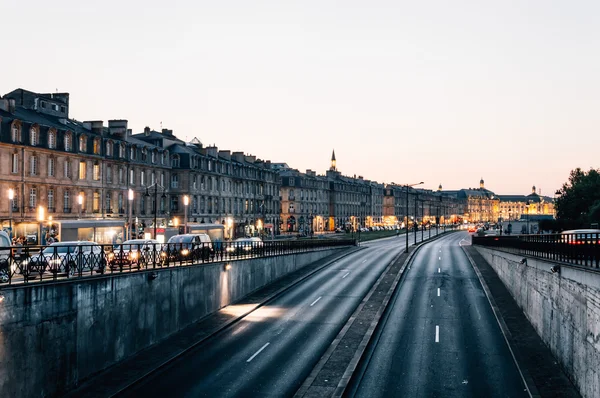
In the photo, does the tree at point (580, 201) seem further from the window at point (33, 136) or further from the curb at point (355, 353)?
the window at point (33, 136)

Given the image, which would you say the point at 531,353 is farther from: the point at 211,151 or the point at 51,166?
the point at 211,151

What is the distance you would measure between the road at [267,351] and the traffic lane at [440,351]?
295 centimetres

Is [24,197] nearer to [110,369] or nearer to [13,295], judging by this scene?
[110,369]

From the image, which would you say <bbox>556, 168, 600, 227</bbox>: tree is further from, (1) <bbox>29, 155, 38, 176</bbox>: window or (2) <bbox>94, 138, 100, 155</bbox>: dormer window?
(1) <bbox>29, 155, 38, 176</bbox>: window

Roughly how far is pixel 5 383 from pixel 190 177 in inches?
2587

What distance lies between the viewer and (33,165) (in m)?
55.6

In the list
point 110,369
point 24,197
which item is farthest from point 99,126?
point 110,369

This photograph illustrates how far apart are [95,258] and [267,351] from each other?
371 inches

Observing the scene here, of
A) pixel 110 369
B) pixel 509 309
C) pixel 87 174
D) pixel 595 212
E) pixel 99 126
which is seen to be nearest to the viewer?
pixel 110 369

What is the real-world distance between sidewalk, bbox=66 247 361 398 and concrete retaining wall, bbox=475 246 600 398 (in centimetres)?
1694

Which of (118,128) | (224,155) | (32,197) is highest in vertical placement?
(118,128)

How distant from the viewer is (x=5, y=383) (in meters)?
17.4

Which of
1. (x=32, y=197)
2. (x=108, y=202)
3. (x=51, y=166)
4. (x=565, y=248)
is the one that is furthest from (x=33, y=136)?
(x=565, y=248)

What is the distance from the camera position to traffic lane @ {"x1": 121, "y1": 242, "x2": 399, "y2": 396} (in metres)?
22.1
